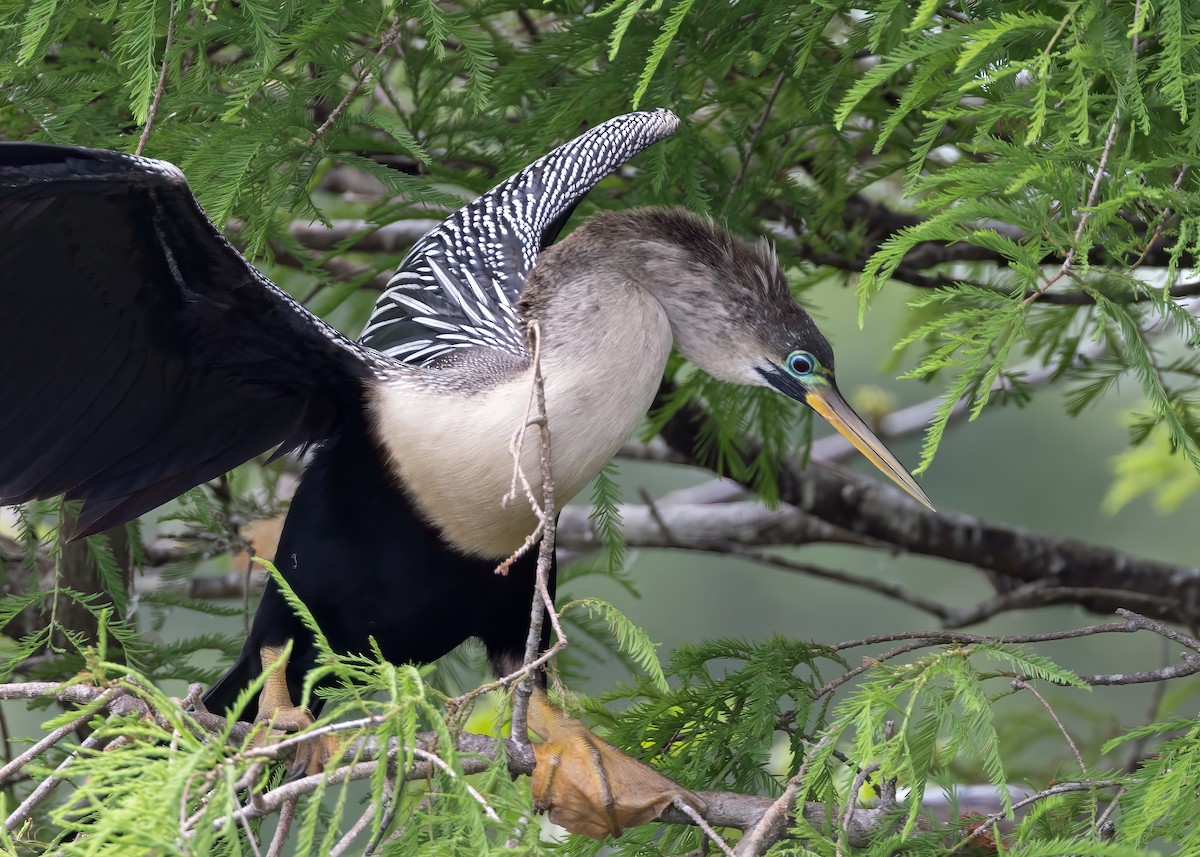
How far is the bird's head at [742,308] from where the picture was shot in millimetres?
1887

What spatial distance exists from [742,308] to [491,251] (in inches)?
26.9

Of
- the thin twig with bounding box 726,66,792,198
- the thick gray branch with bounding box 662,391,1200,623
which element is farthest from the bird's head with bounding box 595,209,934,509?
the thick gray branch with bounding box 662,391,1200,623

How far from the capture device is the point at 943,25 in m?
1.68

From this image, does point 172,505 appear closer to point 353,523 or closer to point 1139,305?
point 353,523

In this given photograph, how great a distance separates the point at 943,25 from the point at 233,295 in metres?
1.02

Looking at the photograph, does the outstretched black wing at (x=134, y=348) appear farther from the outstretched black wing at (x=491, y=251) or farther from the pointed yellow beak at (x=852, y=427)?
the pointed yellow beak at (x=852, y=427)

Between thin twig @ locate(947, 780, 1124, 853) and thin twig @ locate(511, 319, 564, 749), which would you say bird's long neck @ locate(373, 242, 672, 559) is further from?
thin twig @ locate(947, 780, 1124, 853)

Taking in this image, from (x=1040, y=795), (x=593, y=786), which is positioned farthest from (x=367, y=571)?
(x=1040, y=795)

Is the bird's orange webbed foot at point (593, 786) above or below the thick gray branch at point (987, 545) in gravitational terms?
above

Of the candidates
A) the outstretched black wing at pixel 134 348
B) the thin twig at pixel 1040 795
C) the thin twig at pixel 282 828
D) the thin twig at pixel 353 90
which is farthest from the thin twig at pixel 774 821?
the thin twig at pixel 353 90

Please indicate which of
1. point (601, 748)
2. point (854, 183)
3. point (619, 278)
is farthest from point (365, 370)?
point (854, 183)

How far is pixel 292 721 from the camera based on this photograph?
183 centimetres

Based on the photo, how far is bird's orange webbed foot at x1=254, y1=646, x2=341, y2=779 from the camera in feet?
6.02

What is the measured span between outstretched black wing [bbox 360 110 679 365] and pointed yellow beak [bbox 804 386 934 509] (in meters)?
0.53
